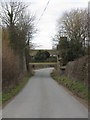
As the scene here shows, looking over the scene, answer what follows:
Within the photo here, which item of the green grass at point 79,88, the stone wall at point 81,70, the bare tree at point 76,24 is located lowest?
the green grass at point 79,88

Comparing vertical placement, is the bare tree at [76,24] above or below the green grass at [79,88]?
above

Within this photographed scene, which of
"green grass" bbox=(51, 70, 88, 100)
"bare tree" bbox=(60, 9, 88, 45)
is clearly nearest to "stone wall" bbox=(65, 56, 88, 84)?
"green grass" bbox=(51, 70, 88, 100)

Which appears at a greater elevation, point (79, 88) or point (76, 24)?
point (76, 24)

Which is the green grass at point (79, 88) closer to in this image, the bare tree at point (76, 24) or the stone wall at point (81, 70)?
the stone wall at point (81, 70)

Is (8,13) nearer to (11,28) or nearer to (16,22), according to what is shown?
(16,22)

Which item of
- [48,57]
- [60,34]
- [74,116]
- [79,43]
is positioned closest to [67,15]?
[60,34]

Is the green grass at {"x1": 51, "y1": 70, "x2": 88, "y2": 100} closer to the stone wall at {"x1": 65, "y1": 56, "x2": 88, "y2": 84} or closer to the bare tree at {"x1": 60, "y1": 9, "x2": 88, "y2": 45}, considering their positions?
the stone wall at {"x1": 65, "y1": 56, "x2": 88, "y2": 84}

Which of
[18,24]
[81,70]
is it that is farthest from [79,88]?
[18,24]

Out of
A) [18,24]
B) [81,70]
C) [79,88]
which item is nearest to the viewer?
[79,88]

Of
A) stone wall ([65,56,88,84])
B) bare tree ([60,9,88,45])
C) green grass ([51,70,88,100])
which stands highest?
bare tree ([60,9,88,45])

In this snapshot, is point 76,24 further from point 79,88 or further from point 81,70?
point 79,88

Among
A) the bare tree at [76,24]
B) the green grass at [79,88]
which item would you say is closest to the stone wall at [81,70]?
the green grass at [79,88]

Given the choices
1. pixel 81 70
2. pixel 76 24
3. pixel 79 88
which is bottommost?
pixel 79 88

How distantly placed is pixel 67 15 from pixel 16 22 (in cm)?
1570
